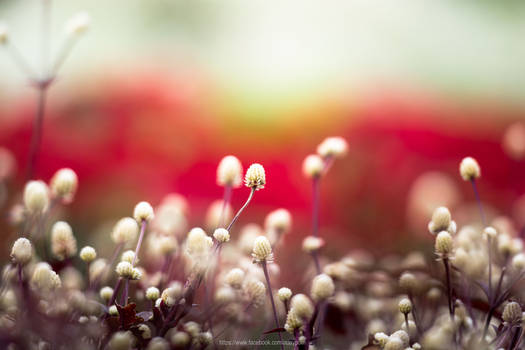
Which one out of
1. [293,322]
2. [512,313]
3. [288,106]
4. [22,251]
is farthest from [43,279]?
[288,106]

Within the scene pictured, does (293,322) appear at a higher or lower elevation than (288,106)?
lower

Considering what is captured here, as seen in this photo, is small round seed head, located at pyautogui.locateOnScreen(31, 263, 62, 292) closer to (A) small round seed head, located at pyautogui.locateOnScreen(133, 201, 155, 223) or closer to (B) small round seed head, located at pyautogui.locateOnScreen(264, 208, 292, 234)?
(A) small round seed head, located at pyautogui.locateOnScreen(133, 201, 155, 223)

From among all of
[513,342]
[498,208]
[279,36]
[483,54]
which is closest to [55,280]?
[513,342]

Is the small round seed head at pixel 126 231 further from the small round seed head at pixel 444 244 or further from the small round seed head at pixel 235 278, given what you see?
the small round seed head at pixel 444 244

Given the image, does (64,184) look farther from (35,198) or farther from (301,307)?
(301,307)

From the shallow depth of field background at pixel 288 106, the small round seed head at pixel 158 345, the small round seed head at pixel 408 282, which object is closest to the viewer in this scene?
the small round seed head at pixel 158 345

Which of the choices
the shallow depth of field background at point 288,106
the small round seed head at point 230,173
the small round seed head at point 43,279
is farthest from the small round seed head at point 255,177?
the shallow depth of field background at point 288,106
